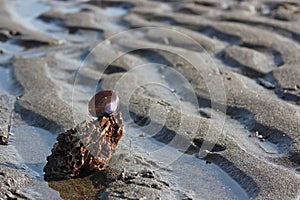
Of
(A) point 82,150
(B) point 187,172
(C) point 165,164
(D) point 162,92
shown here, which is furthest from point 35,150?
(D) point 162,92

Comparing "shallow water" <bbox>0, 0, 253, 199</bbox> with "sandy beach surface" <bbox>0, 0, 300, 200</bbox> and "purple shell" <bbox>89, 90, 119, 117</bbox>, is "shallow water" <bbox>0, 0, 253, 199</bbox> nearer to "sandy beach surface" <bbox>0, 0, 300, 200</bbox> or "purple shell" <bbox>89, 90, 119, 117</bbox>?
"sandy beach surface" <bbox>0, 0, 300, 200</bbox>

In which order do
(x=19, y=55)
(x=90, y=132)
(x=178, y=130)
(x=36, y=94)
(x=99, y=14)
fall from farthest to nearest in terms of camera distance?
(x=99, y=14) → (x=19, y=55) → (x=36, y=94) → (x=178, y=130) → (x=90, y=132)

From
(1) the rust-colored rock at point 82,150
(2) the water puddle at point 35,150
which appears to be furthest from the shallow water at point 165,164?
(1) the rust-colored rock at point 82,150

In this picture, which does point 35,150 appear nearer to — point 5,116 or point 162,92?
point 5,116

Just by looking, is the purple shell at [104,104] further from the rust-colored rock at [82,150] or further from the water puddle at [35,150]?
the water puddle at [35,150]

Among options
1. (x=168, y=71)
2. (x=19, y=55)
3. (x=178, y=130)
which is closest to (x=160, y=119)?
(x=178, y=130)

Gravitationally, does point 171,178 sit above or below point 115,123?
below

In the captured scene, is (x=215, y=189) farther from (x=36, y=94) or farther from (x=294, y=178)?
(x=36, y=94)
